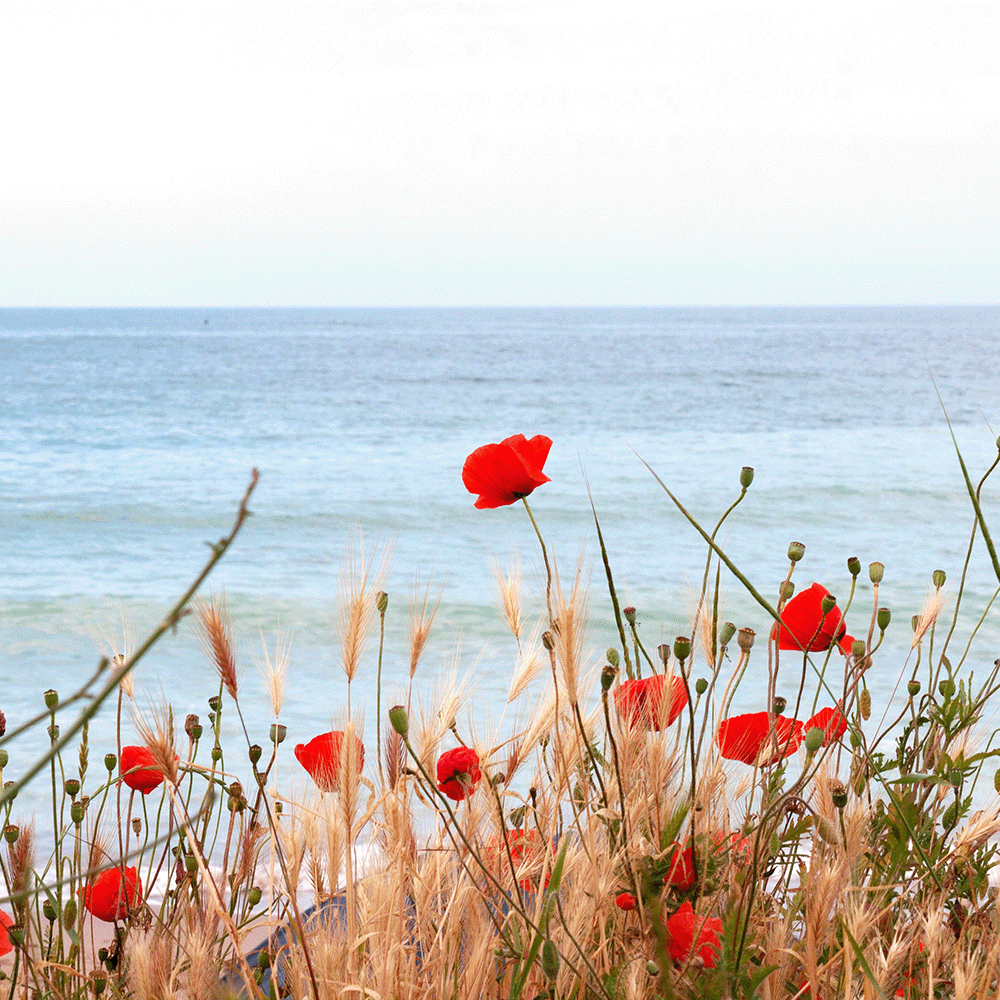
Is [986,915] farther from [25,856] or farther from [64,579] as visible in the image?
[64,579]

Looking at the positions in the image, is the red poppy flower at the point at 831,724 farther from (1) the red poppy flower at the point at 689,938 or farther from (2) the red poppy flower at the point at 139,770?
(2) the red poppy flower at the point at 139,770

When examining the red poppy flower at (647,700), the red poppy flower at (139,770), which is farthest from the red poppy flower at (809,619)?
the red poppy flower at (139,770)

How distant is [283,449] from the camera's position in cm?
1516

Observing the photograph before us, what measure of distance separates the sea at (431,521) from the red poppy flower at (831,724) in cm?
17

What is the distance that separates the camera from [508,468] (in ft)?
4.01

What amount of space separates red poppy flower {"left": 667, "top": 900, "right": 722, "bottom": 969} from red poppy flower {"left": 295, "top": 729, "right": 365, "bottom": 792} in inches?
13.6

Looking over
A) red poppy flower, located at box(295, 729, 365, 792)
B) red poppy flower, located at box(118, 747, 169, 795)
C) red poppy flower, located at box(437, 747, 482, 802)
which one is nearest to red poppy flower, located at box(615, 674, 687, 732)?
red poppy flower, located at box(437, 747, 482, 802)

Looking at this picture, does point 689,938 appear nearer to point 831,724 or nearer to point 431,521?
point 831,724

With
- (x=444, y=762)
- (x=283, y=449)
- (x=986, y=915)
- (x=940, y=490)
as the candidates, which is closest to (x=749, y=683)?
(x=986, y=915)

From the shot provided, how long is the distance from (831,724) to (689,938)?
0.26 metres

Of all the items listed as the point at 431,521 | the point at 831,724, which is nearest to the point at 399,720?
the point at 831,724

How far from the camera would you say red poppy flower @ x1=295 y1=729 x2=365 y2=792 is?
1050mm

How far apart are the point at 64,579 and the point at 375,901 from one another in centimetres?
738

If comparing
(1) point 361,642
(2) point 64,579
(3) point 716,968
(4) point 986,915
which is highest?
(1) point 361,642
